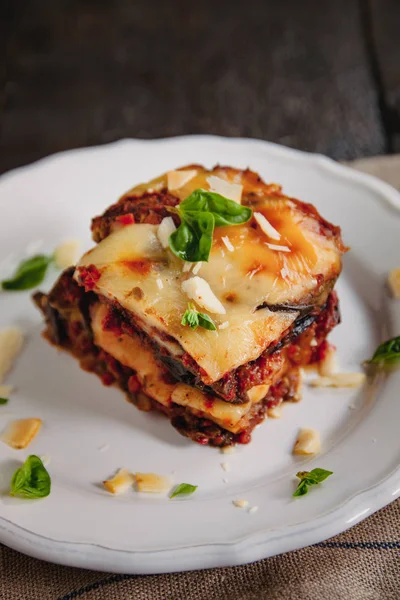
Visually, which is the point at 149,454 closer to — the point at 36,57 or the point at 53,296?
the point at 53,296

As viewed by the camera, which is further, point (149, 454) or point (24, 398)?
point (24, 398)

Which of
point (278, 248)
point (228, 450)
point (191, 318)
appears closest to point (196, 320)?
point (191, 318)

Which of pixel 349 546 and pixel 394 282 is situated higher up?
pixel 394 282

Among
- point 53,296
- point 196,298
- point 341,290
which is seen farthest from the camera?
point 341,290

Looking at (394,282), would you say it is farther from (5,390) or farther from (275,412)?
(5,390)

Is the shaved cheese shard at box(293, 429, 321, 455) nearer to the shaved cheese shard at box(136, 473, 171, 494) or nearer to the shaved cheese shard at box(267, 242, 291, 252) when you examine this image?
the shaved cheese shard at box(136, 473, 171, 494)

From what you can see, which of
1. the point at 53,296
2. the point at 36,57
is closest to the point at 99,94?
the point at 36,57

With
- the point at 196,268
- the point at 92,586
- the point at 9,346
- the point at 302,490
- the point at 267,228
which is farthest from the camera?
the point at 9,346
